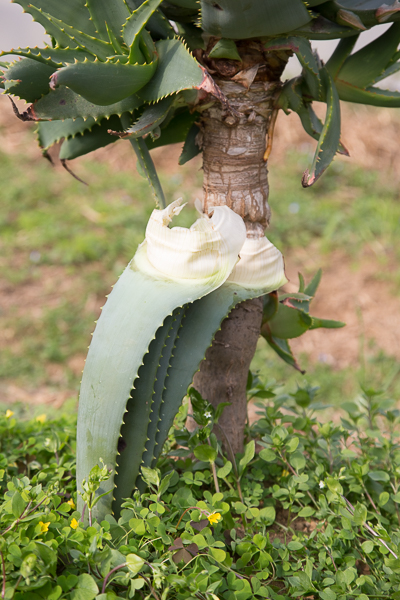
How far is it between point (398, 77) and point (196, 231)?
14.8 feet

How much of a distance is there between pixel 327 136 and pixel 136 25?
1.32 feet

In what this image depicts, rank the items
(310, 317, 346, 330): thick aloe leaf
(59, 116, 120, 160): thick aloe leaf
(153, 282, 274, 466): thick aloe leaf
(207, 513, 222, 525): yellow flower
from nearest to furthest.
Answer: (207, 513, 222, 525): yellow flower → (153, 282, 274, 466): thick aloe leaf → (59, 116, 120, 160): thick aloe leaf → (310, 317, 346, 330): thick aloe leaf

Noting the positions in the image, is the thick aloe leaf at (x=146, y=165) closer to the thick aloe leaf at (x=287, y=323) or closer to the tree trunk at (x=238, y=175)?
the tree trunk at (x=238, y=175)

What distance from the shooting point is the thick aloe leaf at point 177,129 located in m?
1.19

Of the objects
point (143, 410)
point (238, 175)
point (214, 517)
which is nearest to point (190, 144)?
point (238, 175)

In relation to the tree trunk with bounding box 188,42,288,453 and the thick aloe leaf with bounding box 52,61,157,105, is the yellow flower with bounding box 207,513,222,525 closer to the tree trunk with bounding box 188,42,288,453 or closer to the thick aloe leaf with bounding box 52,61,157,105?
the tree trunk with bounding box 188,42,288,453

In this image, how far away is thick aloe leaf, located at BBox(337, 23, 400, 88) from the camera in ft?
3.53

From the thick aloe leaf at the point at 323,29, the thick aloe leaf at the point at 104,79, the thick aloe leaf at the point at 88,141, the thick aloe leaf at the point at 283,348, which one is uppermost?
the thick aloe leaf at the point at 104,79

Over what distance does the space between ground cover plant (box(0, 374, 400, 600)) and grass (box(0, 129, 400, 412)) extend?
1.19m

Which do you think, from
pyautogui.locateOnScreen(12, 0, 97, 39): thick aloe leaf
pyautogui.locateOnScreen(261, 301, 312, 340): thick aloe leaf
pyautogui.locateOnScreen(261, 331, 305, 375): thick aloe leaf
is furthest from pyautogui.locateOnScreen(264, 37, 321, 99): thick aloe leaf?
pyautogui.locateOnScreen(261, 331, 305, 375): thick aloe leaf

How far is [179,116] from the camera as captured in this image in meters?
1.19

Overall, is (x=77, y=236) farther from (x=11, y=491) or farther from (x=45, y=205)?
(x=11, y=491)

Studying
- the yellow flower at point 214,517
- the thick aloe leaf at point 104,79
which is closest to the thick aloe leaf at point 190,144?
the thick aloe leaf at point 104,79

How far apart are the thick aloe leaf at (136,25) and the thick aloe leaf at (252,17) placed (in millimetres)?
94
